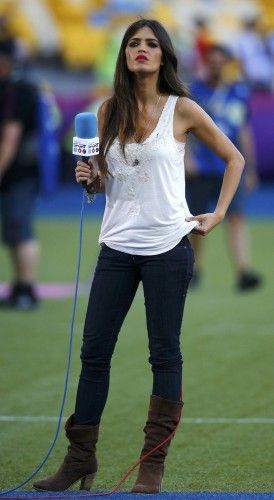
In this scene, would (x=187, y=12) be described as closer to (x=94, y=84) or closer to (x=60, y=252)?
(x=94, y=84)

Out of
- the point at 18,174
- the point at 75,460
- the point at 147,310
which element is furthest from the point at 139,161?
the point at 18,174

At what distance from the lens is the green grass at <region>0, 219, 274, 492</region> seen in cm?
688

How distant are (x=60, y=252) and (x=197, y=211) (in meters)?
4.22

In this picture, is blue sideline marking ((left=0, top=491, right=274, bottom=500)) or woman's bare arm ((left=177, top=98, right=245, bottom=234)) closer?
blue sideline marking ((left=0, top=491, right=274, bottom=500))

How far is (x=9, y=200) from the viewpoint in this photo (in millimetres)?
12078

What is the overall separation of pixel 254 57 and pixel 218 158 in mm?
12223

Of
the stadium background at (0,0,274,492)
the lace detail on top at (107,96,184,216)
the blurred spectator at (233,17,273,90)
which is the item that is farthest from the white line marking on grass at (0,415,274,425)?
the blurred spectator at (233,17,273,90)

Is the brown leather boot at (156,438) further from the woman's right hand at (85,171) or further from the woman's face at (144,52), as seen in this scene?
the woman's face at (144,52)

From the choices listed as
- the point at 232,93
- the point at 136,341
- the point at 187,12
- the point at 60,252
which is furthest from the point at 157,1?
the point at 136,341

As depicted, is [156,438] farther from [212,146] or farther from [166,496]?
[212,146]

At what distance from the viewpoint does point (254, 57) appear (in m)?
24.9

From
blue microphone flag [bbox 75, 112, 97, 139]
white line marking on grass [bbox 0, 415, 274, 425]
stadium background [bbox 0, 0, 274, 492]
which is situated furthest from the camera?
white line marking on grass [bbox 0, 415, 274, 425]

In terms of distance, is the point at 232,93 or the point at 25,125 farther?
the point at 232,93

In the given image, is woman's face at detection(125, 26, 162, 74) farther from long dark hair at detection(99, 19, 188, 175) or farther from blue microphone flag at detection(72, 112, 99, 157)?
blue microphone flag at detection(72, 112, 99, 157)
